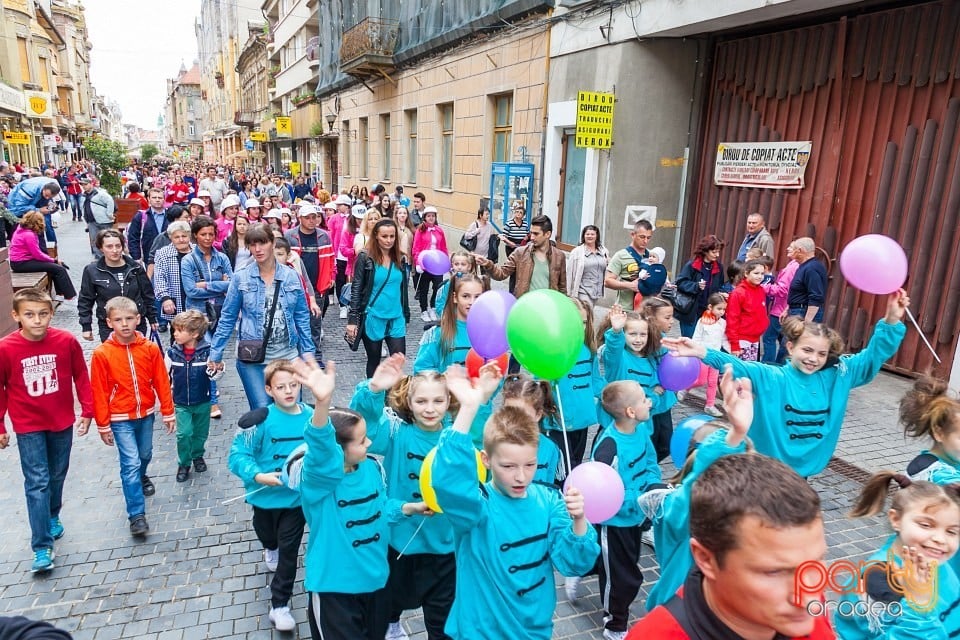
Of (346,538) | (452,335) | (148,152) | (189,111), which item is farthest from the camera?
(189,111)

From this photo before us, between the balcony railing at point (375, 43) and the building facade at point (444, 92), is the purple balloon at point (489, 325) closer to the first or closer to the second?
the building facade at point (444, 92)

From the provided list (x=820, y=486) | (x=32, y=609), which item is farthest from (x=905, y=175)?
(x=32, y=609)

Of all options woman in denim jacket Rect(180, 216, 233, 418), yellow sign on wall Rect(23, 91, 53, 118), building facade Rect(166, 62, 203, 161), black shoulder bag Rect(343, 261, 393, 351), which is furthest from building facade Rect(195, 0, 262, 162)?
black shoulder bag Rect(343, 261, 393, 351)

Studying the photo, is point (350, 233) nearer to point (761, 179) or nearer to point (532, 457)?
point (761, 179)

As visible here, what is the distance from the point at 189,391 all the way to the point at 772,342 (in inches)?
248

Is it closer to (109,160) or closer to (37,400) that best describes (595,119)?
(37,400)

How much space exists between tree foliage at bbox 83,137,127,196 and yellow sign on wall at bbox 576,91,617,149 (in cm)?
1778

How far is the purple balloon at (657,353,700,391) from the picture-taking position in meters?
4.21

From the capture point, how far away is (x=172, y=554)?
13.1 ft

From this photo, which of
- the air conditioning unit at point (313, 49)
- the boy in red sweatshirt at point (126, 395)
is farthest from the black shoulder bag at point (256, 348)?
the air conditioning unit at point (313, 49)

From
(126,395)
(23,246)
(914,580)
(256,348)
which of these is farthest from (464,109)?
(914,580)

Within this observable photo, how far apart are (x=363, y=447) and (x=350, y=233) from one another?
799cm

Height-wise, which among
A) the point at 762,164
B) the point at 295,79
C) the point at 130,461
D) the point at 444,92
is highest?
the point at 295,79

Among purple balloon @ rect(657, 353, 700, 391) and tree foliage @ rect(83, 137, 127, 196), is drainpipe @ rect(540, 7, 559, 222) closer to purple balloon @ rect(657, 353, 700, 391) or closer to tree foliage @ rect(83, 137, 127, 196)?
purple balloon @ rect(657, 353, 700, 391)
